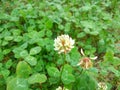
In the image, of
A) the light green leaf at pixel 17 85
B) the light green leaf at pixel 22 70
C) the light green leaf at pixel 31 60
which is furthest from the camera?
the light green leaf at pixel 31 60

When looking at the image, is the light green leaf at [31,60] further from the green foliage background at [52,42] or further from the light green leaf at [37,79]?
the light green leaf at [37,79]

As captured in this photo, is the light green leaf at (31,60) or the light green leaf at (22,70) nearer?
the light green leaf at (22,70)

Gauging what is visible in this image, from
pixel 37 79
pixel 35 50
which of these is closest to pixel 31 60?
pixel 35 50

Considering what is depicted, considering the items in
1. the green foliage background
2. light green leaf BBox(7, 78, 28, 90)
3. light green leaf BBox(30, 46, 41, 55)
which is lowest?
the green foliage background

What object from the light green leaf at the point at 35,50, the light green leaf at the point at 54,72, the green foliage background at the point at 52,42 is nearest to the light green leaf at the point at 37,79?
the green foliage background at the point at 52,42

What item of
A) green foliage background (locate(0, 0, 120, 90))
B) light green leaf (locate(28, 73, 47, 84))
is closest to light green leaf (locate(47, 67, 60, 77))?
green foliage background (locate(0, 0, 120, 90))

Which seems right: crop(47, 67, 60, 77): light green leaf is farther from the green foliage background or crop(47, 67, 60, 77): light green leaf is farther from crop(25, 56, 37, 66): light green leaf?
crop(25, 56, 37, 66): light green leaf

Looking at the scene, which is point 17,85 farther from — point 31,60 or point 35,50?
point 35,50

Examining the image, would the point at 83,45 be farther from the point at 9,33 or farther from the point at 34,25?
the point at 9,33
